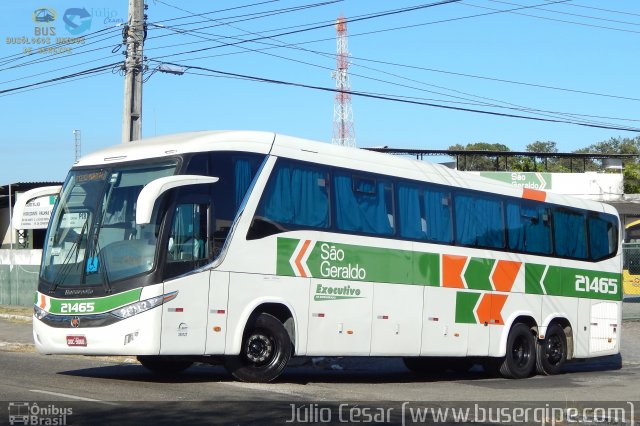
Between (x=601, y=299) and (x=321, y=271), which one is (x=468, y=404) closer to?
(x=321, y=271)

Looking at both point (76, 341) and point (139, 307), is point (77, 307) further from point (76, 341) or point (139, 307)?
point (139, 307)

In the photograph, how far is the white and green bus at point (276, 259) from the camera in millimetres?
12672

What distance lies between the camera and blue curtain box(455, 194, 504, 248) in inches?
677

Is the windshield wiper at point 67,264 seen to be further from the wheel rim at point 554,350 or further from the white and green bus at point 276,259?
the wheel rim at point 554,350

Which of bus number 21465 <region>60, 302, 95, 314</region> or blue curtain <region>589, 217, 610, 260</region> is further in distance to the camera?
blue curtain <region>589, 217, 610, 260</region>

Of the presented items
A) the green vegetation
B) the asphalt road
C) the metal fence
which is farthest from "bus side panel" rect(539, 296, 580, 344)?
the green vegetation

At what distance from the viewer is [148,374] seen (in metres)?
15.2

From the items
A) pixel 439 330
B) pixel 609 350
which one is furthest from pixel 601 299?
pixel 439 330

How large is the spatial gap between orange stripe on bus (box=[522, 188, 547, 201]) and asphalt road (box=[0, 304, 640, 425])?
347 centimetres

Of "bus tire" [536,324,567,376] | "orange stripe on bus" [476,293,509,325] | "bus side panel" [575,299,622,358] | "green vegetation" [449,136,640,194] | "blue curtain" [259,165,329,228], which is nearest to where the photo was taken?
"blue curtain" [259,165,329,228]

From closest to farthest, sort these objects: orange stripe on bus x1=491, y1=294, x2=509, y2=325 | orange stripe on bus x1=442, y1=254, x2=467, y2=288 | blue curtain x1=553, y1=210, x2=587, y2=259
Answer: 1. orange stripe on bus x1=442, y1=254, x2=467, y2=288
2. orange stripe on bus x1=491, y1=294, x2=509, y2=325
3. blue curtain x1=553, y1=210, x2=587, y2=259

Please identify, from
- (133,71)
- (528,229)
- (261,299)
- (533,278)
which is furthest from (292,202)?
(133,71)

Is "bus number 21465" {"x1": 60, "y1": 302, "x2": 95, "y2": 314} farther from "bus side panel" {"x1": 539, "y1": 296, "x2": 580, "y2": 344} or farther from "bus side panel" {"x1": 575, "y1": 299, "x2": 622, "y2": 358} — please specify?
"bus side panel" {"x1": 575, "y1": 299, "x2": 622, "y2": 358}

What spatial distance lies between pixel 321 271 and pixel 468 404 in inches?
124
